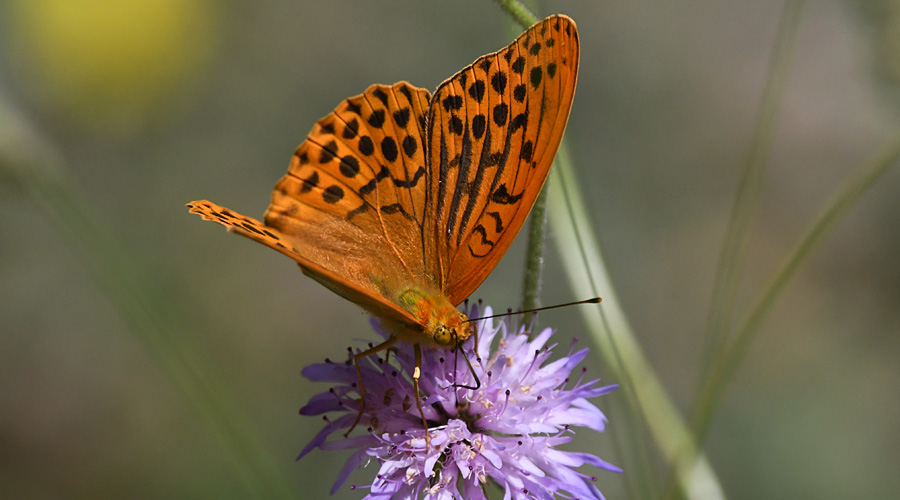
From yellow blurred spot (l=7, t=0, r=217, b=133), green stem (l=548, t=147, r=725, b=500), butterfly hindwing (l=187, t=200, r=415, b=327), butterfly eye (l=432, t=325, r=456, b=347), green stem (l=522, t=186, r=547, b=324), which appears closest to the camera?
butterfly hindwing (l=187, t=200, r=415, b=327)

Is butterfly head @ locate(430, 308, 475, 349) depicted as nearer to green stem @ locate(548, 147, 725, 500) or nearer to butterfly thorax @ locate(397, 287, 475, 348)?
butterfly thorax @ locate(397, 287, 475, 348)

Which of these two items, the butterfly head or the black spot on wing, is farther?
the black spot on wing

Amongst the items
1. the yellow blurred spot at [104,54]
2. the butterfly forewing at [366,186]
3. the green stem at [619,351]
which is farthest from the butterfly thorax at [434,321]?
the yellow blurred spot at [104,54]

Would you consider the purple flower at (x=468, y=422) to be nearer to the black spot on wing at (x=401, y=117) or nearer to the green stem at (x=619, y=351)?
the green stem at (x=619, y=351)

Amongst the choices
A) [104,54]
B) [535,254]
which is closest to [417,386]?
[535,254]

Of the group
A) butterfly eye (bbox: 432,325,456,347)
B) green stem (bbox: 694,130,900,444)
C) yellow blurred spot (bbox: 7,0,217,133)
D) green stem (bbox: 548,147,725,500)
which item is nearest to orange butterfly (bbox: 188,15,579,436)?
butterfly eye (bbox: 432,325,456,347)

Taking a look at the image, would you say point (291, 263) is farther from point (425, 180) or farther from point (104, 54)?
point (425, 180)

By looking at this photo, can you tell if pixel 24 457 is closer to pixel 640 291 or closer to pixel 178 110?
pixel 178 110
